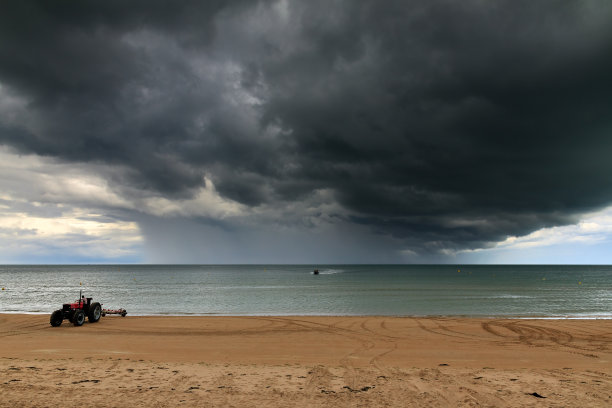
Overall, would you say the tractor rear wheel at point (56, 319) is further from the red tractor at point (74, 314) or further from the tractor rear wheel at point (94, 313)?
the tractor rear wheel at point (94, 313)

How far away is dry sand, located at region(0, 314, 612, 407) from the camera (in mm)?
11375

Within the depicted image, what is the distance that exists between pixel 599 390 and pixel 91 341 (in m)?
24.8

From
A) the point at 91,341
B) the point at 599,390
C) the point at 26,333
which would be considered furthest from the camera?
the point at 26,333

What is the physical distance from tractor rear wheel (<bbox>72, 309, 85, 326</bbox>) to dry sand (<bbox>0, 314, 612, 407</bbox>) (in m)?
0.61

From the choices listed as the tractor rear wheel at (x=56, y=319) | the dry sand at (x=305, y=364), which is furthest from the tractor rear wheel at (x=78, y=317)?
the tractor rear wheel at (x=56, y=319)

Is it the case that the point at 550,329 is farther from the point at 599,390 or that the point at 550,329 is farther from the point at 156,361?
the point at 156,361

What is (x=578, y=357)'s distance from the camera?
18.0 metres

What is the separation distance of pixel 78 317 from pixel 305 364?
20240 mm

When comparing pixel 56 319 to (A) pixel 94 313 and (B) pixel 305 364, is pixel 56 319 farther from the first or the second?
(B) pixel 305 364

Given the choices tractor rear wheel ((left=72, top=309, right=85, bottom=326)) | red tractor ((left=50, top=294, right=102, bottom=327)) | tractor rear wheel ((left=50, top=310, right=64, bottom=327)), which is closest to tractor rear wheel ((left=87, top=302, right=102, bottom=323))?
red tractor ((left=50, top=294, right=102, bottom=327))

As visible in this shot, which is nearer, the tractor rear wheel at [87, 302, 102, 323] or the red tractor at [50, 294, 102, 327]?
the red tractor at [50, 294, 102, 327]

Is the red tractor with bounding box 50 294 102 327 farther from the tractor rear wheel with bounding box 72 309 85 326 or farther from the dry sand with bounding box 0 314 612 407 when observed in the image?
the dry sand with bounding box 0 314 612 407

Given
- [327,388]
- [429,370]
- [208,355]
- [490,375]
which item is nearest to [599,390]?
[490,375]

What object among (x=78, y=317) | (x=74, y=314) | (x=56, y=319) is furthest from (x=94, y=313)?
(x=56, y=319)
